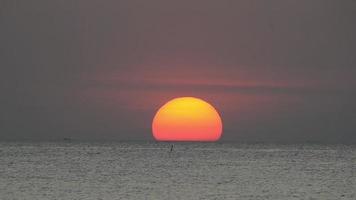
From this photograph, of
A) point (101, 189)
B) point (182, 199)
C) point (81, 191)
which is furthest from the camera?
point (101, 189)

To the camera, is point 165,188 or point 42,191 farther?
point 165,188

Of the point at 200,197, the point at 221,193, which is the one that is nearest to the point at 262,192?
the point at 221,193

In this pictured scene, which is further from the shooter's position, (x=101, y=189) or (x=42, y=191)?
(x=101, y=189)

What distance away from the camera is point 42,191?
3294 cm

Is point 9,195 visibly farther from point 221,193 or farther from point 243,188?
point 243,188

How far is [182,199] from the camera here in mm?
29625

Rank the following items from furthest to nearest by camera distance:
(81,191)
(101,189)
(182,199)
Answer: (101,189)
(81,191)
(182,199)

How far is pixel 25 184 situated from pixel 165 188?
7.32m

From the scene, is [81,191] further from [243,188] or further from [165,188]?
[243,188]

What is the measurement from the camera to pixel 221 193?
109 ft

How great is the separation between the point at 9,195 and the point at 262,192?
11.3 metres

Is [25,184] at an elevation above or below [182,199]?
above

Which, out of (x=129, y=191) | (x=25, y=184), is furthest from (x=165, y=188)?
(x=25, y=184)

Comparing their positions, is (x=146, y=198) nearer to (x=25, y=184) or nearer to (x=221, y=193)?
(x=221, y=193)
